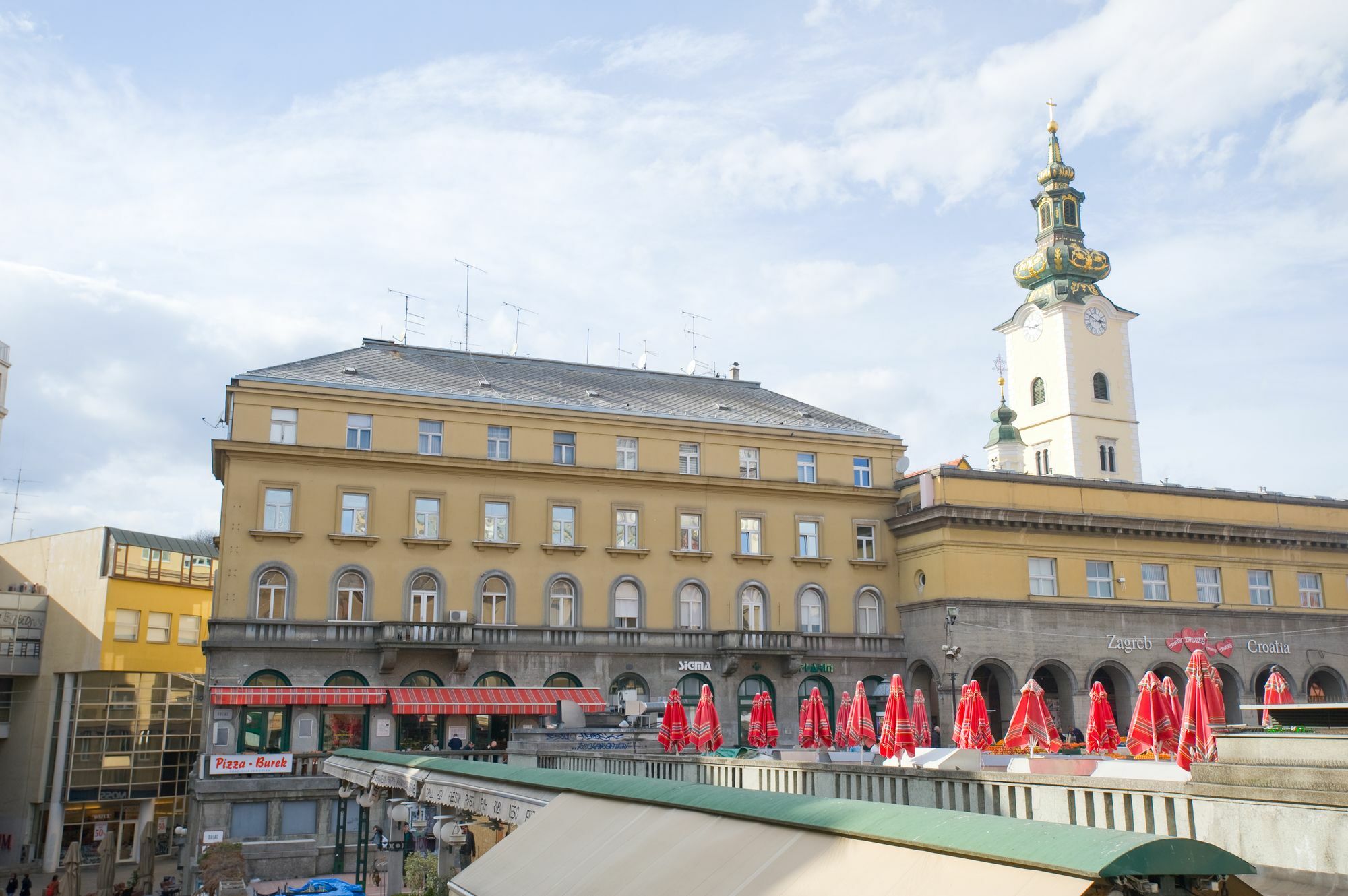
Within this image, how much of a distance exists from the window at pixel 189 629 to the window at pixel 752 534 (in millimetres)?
31589

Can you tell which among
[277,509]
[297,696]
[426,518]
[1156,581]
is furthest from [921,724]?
[277,509]

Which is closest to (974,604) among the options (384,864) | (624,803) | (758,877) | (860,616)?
(860,616)

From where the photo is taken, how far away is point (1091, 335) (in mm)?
87375

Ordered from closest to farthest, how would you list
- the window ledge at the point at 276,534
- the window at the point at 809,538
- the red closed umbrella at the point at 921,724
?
1. the red closed umbrella at the point at 921,724
2. the window ledge at the point at 276,534
3. the window at the point at 809,538

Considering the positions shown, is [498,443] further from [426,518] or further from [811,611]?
[811,611]

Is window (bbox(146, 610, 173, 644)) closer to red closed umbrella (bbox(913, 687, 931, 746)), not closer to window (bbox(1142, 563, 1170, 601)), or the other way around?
red closed umbrella (bbox(913, 687, 931, 746))

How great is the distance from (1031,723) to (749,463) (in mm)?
24628

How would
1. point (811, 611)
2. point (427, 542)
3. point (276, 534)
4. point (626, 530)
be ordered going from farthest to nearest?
point (811, 611) < point (626, 530) < point (427, 542) < point (276, 534)

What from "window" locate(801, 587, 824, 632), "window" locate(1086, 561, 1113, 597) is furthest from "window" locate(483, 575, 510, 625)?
"window" locate(1086, 561, 1113, 597)

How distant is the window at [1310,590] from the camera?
179 ft

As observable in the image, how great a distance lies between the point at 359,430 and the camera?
4519 cm

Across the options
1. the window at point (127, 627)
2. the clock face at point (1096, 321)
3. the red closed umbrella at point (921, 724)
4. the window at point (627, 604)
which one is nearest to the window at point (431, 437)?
the window at point (627, 604)

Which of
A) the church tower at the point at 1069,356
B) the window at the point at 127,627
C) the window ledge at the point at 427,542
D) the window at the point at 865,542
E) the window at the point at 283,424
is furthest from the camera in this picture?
A: the church tower at the point at 1069,356

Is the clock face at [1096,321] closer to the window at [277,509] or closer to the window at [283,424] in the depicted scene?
the window at [283,424]
